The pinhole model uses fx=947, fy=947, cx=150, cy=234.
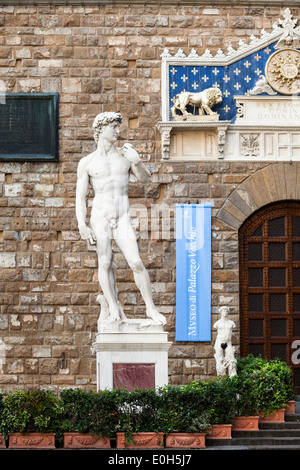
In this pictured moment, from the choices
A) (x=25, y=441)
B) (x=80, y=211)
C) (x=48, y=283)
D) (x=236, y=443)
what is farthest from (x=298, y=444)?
(x=48, y=283)

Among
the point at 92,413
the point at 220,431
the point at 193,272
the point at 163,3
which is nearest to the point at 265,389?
the point at 220,431

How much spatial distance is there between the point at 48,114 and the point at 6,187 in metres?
1.41

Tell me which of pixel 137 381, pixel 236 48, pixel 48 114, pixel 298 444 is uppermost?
pixel 236 48

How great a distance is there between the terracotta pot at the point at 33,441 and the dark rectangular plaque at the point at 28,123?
6131 mm

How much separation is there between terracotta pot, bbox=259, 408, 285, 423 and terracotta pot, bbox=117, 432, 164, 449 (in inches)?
67.1

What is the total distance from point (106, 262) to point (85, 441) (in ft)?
7.71

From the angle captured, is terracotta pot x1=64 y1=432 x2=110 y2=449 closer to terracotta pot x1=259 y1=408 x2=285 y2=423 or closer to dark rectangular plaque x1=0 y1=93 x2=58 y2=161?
terracotta pot x1=259 y1=408 x2=285 y2=423

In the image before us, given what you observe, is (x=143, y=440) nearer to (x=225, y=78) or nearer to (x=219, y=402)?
(x=219, y=402)

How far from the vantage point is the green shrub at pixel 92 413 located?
10891 mm

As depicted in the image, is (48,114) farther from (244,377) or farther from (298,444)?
(298,444)

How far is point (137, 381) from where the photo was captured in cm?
1177

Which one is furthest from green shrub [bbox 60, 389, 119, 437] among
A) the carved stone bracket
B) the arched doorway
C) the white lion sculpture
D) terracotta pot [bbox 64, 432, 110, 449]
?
the white lion sculpture

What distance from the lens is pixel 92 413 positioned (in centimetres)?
1092

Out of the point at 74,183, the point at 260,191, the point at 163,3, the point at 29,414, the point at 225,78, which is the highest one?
the point at 163,3
